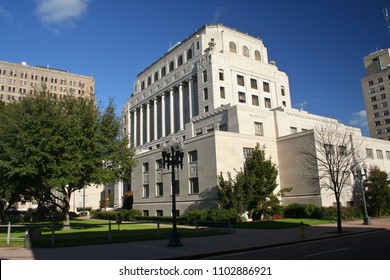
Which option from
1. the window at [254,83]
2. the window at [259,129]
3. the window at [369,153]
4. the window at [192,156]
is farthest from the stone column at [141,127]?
the window at [369,153]

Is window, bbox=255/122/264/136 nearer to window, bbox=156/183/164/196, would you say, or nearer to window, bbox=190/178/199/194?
window, bbox=190/178/199/194

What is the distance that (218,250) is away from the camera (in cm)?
1473

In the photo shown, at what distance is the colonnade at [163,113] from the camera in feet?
218

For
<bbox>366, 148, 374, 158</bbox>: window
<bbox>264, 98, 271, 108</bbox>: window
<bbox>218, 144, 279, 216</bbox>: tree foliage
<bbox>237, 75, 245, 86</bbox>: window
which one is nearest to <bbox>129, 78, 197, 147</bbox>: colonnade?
<bbox>237, 75, 245, 86</bbox>: window

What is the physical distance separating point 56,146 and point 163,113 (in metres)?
49.3

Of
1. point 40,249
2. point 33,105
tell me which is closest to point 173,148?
point 40,249

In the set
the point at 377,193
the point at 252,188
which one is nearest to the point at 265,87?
the point at 377,193

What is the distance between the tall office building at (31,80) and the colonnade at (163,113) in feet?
91.6

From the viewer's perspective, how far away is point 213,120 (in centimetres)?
5006

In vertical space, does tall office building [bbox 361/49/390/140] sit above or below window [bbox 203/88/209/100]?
above

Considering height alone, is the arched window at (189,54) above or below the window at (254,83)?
above

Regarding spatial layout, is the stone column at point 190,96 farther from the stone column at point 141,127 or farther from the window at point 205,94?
the stone column at point 141,127

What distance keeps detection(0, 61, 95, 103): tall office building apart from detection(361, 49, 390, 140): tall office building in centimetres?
9412

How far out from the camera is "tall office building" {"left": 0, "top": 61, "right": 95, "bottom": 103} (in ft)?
346
